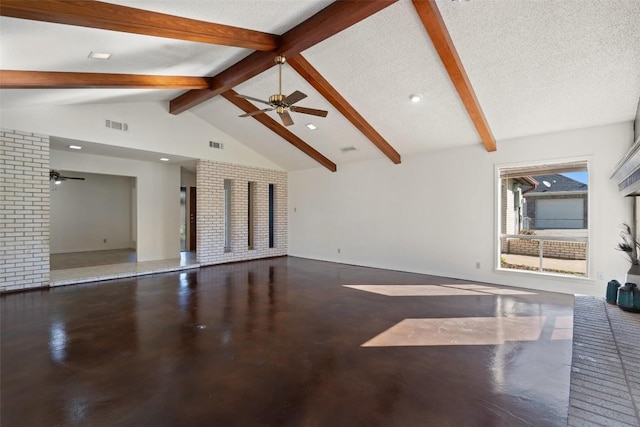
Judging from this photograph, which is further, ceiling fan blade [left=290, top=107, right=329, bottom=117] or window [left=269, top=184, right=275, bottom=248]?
window [left=269, top=184, right=275, bottom=248]

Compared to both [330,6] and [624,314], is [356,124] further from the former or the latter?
[624,314]

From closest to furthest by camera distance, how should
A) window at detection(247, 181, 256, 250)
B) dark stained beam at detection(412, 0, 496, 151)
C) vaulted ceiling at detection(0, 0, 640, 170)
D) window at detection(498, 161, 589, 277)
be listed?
vaulted ceiling at detection(0, 0, 640, 170)
dark stained beam at detection(412, 0, 496, 151)
window at detection(498, 161, 589, 277)
window at detection(247, 181, 256, 250)

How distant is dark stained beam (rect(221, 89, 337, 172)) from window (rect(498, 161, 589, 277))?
4.19 m

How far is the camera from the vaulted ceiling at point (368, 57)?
3.10m

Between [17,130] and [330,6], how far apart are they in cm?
554

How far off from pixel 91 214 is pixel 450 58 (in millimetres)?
10939

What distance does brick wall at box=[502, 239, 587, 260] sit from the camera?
24.3ft

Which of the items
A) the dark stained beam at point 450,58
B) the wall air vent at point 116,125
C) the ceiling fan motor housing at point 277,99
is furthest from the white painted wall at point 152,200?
the dark stained beam at point 450,58

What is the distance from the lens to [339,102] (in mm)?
5426

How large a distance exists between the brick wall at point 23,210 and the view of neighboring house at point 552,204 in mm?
10588

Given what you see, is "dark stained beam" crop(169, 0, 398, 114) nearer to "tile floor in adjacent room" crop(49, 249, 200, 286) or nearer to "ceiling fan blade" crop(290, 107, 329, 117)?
"ceiling fan blade" crop(290, 107, 329, 117)

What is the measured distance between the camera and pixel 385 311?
165 inches

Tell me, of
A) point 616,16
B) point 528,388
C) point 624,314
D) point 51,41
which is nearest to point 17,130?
point 51,41

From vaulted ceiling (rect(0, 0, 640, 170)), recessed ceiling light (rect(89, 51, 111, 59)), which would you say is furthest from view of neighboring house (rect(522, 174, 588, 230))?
recessed ceiling light (rect(89, 51, 111, 59))
